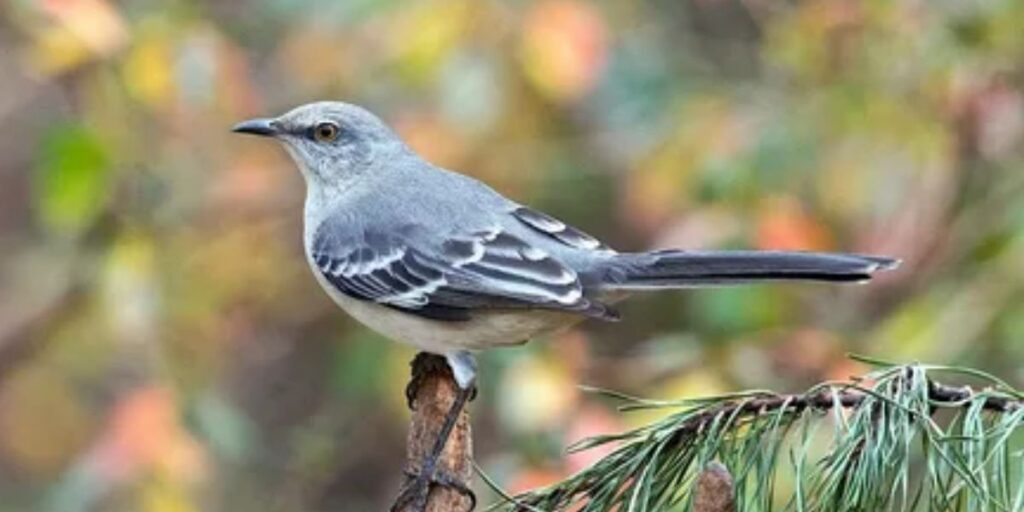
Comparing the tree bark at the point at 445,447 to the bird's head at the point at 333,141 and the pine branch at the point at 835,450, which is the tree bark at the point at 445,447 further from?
the bird's head at the point at 333,141

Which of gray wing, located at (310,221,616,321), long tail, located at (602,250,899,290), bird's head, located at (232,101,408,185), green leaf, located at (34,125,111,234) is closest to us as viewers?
long tail, located at (602,250,899,290)

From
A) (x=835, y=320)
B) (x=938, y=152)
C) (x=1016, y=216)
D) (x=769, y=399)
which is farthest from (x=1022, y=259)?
(x=769, y=399)

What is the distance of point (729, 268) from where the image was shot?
10.7ft

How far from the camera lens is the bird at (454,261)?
341 cm

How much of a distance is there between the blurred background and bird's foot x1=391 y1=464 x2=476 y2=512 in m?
1.88

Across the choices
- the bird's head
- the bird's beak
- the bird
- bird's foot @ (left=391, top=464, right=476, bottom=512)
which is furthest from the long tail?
the bird's beak

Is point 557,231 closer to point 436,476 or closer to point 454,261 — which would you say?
point 454,261

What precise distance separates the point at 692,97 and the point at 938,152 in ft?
2.66

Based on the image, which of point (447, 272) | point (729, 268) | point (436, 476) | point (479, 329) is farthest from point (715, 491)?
point (447, 272)

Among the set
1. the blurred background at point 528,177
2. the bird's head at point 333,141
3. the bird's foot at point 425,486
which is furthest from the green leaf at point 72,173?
the bird's foot at point 425,486

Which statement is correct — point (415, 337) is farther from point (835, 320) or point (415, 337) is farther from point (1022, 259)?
point (835, 320)

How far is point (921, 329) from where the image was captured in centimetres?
486

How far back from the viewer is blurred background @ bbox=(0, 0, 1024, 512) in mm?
5129

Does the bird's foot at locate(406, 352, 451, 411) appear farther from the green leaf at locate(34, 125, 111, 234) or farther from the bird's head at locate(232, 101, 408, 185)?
the green leaf at locate(34, 125, 111, 234)
